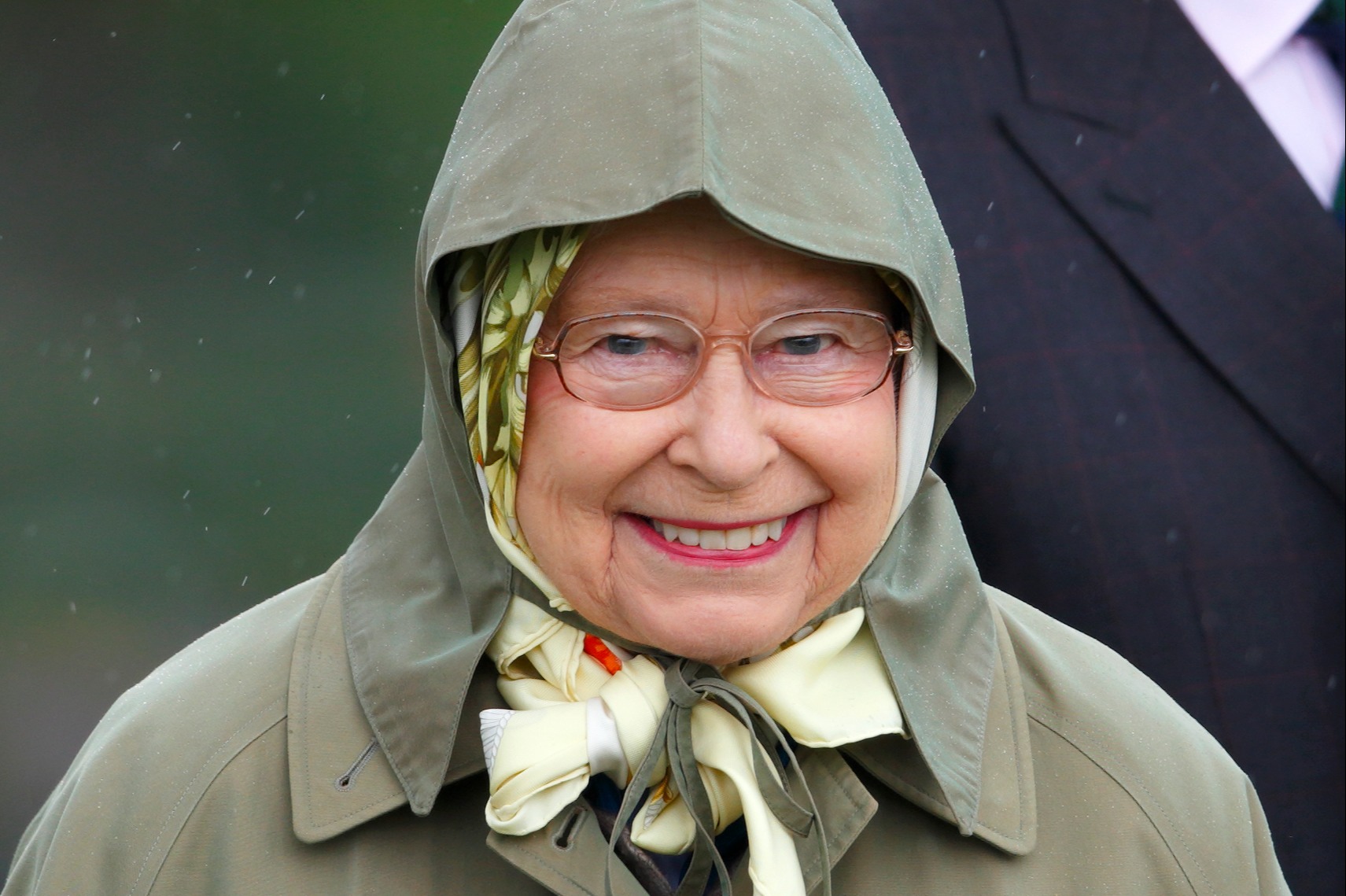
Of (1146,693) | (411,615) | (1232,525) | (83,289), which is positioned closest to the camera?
(411,615)

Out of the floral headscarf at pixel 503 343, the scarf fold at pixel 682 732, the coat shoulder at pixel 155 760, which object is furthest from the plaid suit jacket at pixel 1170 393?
the coat shoulder at pixel 155 760

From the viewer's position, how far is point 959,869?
2232mm

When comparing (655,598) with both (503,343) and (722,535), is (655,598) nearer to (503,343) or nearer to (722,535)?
(722,535)

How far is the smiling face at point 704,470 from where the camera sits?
2.06m

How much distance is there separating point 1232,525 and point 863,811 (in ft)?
3.55

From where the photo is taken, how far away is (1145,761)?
7.80 feet

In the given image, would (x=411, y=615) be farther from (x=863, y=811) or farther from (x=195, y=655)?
(x=863, y=811)

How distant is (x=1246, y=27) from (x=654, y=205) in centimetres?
155

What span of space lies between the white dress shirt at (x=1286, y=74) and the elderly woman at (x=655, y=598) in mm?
1065

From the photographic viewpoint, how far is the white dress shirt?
303 centimetres

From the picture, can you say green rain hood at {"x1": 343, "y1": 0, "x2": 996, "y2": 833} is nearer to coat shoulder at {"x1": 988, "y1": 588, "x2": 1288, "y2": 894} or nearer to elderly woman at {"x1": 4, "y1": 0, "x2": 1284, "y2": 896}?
elderly woman at {"x1": 4, "y1": 0, "x2": 1284, "y2": 896}

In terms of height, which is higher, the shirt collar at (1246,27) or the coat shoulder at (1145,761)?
the shirt collar at (1246,27)

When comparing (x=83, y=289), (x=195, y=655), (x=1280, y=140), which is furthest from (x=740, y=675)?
(x=83, y=289)

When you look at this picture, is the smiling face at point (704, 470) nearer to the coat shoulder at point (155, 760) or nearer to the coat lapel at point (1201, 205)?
the coat shoulder at point (155, 760)
